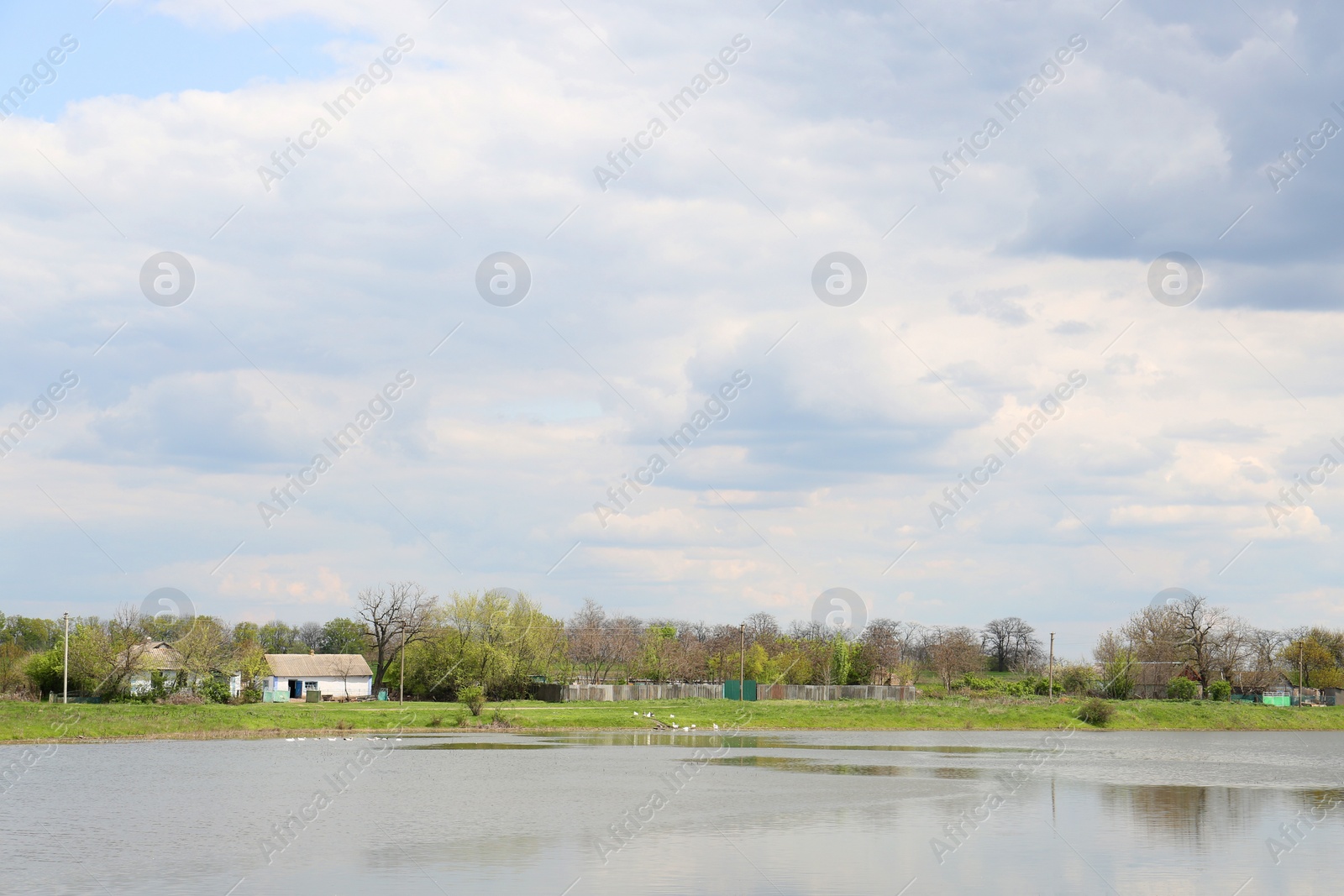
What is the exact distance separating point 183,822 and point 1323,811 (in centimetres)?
2982

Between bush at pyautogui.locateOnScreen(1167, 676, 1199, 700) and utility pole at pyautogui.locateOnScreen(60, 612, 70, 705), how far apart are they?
85.7m

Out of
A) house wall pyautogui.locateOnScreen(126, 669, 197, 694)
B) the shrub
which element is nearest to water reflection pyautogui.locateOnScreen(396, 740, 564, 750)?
house wall pyautogui.locateOnScreen(126, 669, 197, 694)

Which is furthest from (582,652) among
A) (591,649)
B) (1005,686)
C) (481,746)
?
(481,746)

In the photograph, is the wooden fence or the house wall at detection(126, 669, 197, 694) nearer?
the house wall at detection(126, 669, 197, 694)

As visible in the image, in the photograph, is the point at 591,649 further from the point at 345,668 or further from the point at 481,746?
the point at 481,746

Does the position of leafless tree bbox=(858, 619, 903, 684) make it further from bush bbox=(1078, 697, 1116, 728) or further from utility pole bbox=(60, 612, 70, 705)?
utility pole bbox=(60, 612, 70, 705)

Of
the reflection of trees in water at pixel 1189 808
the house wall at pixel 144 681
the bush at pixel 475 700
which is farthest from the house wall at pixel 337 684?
the reflection of trees in water at pixel 1189 808

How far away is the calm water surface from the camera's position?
799 inches

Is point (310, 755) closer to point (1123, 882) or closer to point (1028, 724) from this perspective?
point (1123, 882)

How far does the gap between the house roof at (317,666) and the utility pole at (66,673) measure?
27.6m

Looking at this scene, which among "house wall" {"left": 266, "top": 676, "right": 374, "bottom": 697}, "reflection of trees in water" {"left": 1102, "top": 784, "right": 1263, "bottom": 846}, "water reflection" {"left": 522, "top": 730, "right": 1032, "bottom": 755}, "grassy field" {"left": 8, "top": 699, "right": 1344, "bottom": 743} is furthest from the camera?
"house wall" {"left": 266, "top": 676, "right": 374, "bottom": 697}

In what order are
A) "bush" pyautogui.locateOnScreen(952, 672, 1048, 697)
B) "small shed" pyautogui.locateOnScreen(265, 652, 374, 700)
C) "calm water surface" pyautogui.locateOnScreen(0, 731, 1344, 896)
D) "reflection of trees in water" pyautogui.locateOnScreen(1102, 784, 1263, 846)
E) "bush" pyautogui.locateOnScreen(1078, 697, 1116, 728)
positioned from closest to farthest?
"calm water surface" pyautogui.locateOnScreen(0, 731, 1344, 896) → "reflection of trees in water" pyautogui.locateOnScreen(1102, 784, 1263, 846) → "bush" pyautogui.locateOnScreen(1078, 697, 1116, 728) → "small shed" pyautogui.locateOnScreen(265, 652, 374, 700) → "bush" pyautogui.locateOnScreen(952, 672, 1048, 697)

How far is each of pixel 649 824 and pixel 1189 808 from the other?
15823 millimetres

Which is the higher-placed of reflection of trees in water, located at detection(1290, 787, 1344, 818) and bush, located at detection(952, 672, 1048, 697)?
reflection of trees in water, located at detection(1290, 787, 1344, 818)
